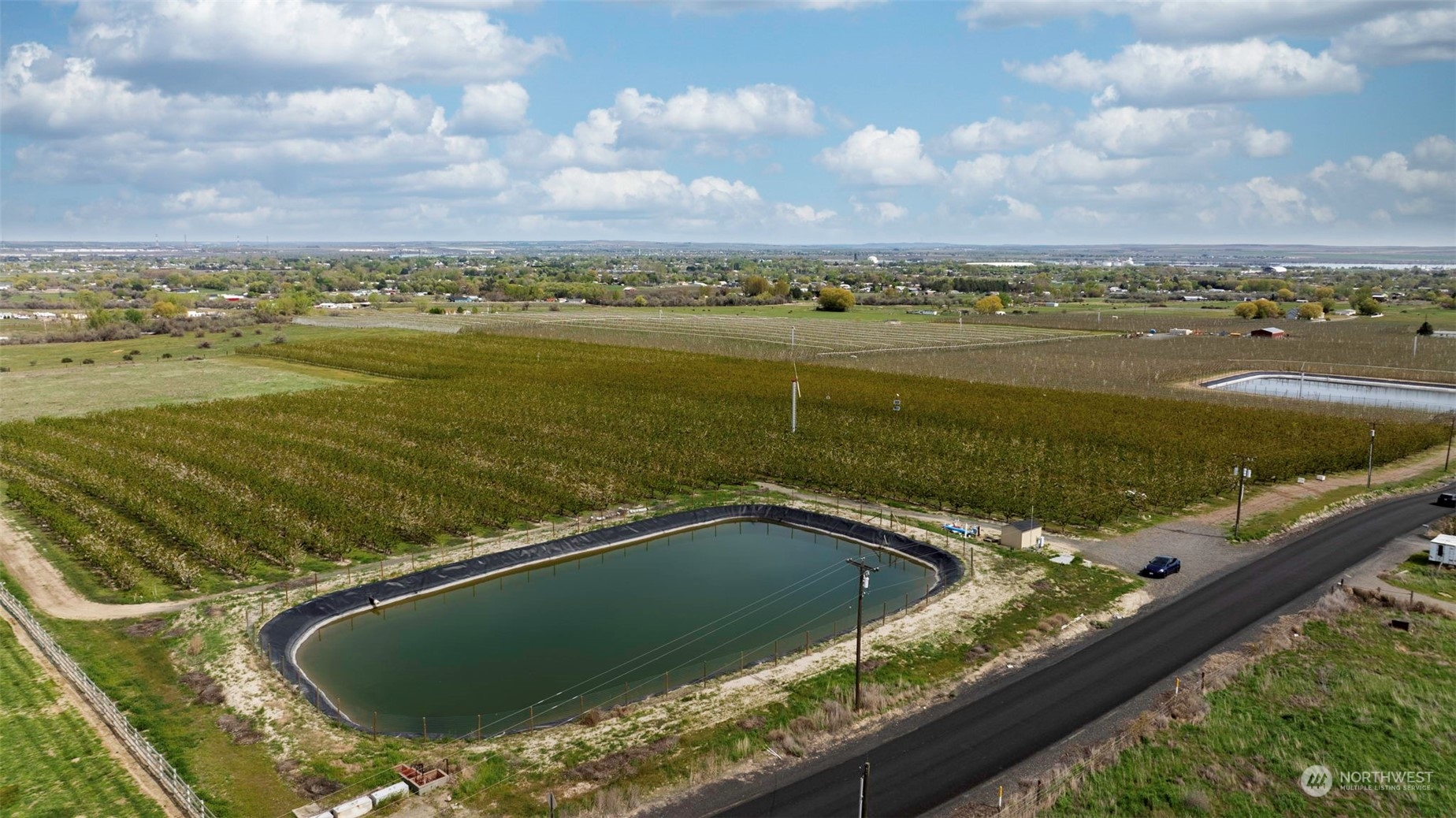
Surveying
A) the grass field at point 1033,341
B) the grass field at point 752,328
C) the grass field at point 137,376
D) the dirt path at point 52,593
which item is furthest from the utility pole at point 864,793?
the grass field at point 752,328

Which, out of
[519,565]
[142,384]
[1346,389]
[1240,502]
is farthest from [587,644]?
[1346,389]

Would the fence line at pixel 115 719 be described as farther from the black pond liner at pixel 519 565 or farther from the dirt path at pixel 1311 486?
the dirt path at pixel 1311 486

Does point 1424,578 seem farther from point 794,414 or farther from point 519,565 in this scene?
point 519,565

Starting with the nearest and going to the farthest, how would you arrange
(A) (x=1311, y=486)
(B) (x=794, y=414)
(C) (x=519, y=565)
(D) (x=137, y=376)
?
(C) (x=519, y=565) → (A) (x=1311, y=486) → (B) (x=794, y=414) → (D) (x=137, y=376)

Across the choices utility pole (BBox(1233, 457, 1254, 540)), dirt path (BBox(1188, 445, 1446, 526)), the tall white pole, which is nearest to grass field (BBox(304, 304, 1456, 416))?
dirt path (BBox(1188, 445, 1446, 526))

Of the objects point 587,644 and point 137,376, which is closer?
point 587,644

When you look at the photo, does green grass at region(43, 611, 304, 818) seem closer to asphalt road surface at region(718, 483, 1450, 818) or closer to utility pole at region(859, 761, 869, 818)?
asphalt road surface at region(718, 483, 1450, 818)

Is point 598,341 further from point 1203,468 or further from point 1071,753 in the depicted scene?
point 1071,753

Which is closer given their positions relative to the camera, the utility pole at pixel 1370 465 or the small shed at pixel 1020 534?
the small shed at pixel 1020 534
